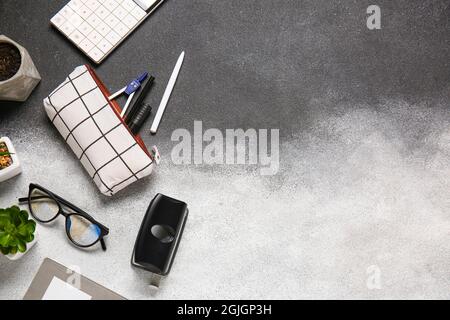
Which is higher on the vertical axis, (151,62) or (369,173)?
(151,62)

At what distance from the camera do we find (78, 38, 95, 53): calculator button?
1.09 meters

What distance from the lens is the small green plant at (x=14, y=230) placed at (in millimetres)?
919

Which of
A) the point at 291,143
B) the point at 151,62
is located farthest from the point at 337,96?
the point at 151,62

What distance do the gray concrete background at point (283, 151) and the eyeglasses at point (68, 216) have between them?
0.07 feet

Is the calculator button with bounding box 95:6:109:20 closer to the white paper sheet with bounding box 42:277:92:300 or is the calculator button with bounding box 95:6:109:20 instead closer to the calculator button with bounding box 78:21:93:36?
the calculator button with bounding box 78:21:93:36

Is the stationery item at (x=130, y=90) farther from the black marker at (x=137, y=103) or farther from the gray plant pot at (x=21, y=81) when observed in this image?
the gray plant pot at (x=21, y=81)

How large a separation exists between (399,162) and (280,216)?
0.26 meters

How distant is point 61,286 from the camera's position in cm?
102

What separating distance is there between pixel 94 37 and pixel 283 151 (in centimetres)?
43

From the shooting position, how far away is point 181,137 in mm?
1092

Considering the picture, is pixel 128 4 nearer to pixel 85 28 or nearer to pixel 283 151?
pixel 85 28

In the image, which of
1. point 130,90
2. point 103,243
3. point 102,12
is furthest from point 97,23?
point 103,243

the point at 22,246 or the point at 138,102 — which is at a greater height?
the point at 138,102

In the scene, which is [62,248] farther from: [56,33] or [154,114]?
[56,33]
